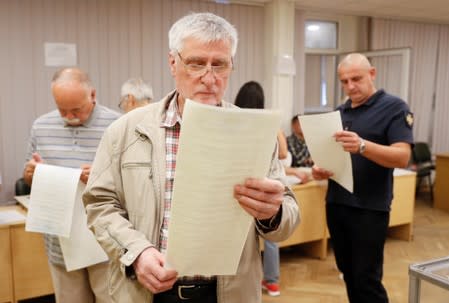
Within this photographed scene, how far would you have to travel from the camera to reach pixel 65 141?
202cm

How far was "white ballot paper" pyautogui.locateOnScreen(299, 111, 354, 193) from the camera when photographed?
2.26m

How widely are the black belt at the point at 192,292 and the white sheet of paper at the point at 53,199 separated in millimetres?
824

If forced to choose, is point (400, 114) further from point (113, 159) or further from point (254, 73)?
point (254, 73)

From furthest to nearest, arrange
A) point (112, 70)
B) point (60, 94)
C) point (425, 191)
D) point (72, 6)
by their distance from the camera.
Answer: point (425, 191)
point (112, 70)
point (72, 6)
point (60, 94)

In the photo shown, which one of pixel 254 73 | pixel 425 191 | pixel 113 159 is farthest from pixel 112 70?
pixel 425 191

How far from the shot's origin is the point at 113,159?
1228 mm

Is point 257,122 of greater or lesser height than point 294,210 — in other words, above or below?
above

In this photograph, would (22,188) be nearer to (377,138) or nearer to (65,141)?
(65,141)

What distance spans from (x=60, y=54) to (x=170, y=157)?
11.3 feet

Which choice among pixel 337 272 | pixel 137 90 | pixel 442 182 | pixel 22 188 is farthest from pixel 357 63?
pixel 442 182

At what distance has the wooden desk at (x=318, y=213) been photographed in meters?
3.99

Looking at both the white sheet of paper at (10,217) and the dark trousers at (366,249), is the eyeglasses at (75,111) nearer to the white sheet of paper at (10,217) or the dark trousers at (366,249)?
the white sheet of paper at (10,217)

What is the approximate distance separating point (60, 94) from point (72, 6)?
8.97 feet

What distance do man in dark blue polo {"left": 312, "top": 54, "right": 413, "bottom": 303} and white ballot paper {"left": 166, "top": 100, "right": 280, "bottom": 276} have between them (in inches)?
55.9
